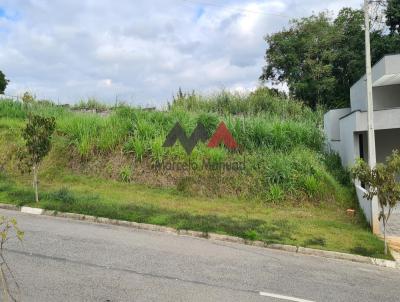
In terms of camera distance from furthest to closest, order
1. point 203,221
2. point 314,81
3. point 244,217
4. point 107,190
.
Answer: point 314,81
point 107,190
point 244,217
point 203,221

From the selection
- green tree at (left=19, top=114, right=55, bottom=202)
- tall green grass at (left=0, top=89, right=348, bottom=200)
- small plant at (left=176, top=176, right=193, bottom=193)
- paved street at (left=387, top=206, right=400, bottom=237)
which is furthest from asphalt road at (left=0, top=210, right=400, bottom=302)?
Answer: tall green grass at (left=0, top=89, right=348, bottom=200)

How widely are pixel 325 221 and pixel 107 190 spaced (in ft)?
24.8

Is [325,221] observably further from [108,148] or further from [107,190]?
[108,148]

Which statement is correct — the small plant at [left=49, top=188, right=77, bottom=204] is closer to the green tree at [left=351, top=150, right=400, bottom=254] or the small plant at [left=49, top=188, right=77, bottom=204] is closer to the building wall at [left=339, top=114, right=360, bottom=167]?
the green tree at [left=351, top=150, right=400, bottom=254]

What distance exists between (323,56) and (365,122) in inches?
851

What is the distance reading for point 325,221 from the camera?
1128 cm

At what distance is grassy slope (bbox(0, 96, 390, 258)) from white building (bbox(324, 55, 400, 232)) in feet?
4.09

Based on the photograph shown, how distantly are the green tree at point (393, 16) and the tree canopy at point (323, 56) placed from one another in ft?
3.19

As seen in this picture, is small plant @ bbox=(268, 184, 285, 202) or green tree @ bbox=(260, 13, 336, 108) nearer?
small plant @ bbox=(268, 184, 285, 202)

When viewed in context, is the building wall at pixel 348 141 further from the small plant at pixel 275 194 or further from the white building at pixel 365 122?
the small plant at pixel 275 194

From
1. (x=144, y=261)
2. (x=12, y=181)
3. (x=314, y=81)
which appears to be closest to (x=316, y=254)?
(x=144, y=261)
